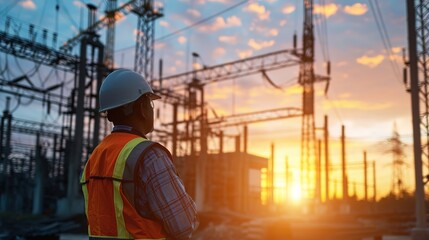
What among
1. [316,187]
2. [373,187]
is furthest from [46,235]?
[373,187]

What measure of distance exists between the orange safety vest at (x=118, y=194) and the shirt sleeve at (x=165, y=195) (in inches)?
1.8

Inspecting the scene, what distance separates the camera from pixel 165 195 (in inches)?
67.7

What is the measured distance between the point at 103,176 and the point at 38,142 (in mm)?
39318

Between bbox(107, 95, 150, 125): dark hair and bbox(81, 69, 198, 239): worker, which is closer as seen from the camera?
bbox(81, 69, 198, 239): worker

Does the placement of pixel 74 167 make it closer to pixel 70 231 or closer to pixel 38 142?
pixel 70 231

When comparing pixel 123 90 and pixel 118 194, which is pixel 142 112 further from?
pixel 118 194

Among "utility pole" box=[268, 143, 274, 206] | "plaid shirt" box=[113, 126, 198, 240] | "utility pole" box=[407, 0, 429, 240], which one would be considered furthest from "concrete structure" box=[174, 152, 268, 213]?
"plaid shirt" box=[113, 126, 198, 240]

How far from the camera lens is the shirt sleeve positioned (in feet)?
5.64

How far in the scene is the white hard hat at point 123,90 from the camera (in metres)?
1.99

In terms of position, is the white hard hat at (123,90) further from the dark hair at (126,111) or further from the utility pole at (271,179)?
the utility pole at (271,179)

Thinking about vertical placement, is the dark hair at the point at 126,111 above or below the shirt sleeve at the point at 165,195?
above

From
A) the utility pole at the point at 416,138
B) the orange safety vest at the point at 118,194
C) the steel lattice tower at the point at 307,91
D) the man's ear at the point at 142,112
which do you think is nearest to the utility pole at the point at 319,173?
the steel lattice tower at the point at 307,91

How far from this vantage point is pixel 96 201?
1859 mm

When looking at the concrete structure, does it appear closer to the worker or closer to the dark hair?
the dark hair
